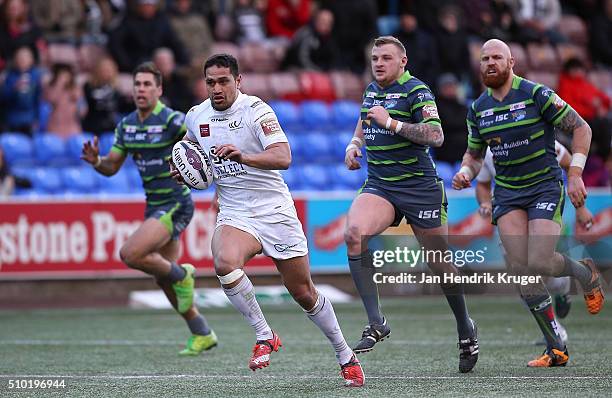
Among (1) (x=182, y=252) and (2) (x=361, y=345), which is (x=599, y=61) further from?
(2) (x=361, y=345)

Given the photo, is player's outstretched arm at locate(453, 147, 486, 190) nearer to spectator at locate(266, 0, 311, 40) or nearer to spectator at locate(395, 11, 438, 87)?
spectator at locate(395, 11, 438, 87)

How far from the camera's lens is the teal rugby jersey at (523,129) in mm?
9312

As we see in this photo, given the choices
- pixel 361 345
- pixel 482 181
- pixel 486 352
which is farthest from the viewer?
pixel 482 181

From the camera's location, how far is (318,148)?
19078 mm

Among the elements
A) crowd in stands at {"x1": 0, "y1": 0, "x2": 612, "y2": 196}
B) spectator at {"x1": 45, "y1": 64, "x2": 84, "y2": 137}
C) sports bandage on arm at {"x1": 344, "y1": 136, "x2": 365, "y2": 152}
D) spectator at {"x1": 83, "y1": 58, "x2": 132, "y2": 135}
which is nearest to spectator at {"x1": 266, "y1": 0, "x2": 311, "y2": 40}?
crowd in stands at {"x1": 0, "y1": 0, "x2": 612, "y2": 196}

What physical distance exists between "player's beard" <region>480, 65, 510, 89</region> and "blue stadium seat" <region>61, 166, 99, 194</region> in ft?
29.5

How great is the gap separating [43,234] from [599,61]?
11438mm

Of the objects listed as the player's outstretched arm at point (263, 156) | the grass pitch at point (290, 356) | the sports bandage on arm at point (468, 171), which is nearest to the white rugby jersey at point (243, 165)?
the player's outstretched arm at point (263, 156)

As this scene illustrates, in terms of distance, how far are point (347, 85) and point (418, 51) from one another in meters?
1.36

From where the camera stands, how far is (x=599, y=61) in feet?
75.4

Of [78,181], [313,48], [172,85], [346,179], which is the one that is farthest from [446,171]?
[78,181]

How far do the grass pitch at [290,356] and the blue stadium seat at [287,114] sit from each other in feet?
13.1

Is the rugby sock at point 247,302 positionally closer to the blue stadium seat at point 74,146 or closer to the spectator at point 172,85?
the blue stadium seat at point 74,146

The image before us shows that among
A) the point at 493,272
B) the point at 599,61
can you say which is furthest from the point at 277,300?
the point at 599,61
